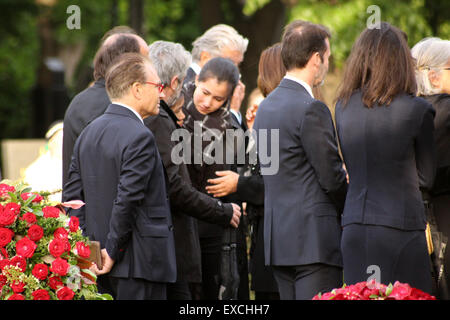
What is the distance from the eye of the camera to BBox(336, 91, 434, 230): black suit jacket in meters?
4.61

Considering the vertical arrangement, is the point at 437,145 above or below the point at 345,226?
above

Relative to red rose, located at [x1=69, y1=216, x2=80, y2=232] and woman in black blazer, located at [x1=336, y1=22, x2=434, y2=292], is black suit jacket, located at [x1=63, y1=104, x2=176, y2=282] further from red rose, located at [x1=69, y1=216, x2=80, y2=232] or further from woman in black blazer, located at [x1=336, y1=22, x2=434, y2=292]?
woman in black blazer, located at [x1=336, y1=22, x2=434, y2=292]

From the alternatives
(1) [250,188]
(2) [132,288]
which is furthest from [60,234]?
(1) [250,188]

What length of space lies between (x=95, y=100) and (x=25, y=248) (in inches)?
75.8

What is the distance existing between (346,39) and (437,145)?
1204 centimetres

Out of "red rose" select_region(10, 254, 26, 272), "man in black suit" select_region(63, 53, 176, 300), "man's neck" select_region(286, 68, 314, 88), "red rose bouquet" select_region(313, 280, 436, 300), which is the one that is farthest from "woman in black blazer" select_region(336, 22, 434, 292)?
"red rose" select_region(10, 254, 26, 272)

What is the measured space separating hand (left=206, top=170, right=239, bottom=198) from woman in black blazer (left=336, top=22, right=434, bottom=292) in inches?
55.4

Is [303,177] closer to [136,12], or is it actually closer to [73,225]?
[73,225]

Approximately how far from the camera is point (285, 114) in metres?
4.97

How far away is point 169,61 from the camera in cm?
581

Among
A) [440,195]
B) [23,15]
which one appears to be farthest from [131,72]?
[23,15]
